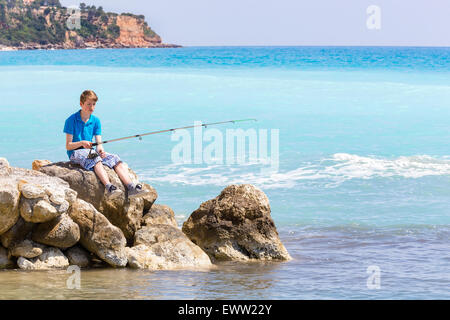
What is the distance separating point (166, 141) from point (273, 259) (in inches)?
413

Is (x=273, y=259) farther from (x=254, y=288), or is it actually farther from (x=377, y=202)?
(x=377, y=202)

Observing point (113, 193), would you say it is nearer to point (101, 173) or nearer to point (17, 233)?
point (101, 173)

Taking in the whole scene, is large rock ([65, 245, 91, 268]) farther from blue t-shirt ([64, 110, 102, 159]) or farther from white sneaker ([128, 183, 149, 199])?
blue t-shirt ([64, 110, 102, 159])

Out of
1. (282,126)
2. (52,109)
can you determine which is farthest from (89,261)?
(52,109)

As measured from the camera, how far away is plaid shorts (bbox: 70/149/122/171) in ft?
23.1

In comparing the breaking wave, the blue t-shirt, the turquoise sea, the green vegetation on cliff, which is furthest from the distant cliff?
the blue t-shirt

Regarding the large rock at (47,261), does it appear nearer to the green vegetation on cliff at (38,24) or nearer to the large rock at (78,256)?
the large rock at (78,256)

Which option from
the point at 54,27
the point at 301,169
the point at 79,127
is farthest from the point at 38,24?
the point at 79,127

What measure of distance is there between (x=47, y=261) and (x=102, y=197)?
914mm

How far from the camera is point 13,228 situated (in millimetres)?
6352

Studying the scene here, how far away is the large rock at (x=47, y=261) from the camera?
6.35 m

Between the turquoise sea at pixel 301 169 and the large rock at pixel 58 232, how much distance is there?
1.17 feet

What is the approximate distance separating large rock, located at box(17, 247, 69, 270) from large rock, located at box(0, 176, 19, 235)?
36 cm
